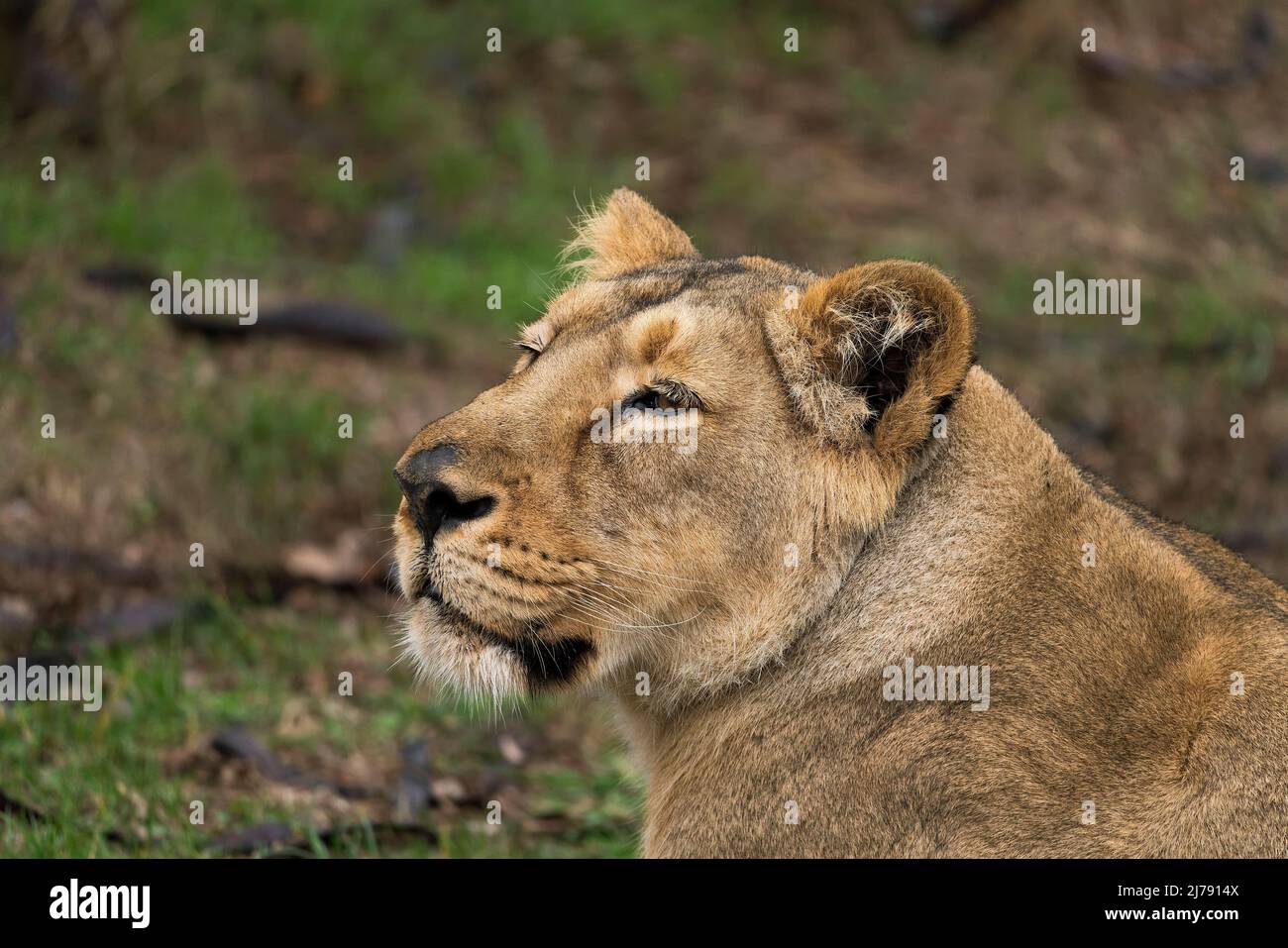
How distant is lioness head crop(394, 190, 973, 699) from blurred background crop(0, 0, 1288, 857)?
984 millimetres

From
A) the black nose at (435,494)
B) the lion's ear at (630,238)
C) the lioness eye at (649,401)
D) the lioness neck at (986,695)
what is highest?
the lion's ear at (630,238)

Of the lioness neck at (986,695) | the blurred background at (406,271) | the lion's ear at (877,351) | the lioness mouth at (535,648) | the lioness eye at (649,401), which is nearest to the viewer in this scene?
the lioness neck at (986,695)

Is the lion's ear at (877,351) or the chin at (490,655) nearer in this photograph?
the lion's ear at (877,351)

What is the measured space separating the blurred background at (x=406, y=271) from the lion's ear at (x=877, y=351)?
61.7 inches

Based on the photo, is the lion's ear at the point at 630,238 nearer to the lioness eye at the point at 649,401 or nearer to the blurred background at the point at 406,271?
the lioness eye at the point at 649,401

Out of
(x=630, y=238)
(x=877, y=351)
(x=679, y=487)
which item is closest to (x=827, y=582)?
(x=679, y=487)

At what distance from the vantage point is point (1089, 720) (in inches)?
168

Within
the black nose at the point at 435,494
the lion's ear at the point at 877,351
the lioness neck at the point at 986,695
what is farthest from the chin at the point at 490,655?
the lion's ear at the point at 877,351

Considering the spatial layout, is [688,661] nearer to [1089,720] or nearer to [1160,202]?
[1089,720]

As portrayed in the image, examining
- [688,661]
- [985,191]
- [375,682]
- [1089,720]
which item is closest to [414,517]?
[688,661]

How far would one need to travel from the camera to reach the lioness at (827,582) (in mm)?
4289

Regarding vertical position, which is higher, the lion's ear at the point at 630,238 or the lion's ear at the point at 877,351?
the lion's ear at the point at 630,238

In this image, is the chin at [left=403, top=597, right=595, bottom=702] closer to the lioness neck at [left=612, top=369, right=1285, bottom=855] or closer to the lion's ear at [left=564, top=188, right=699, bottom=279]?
the lioness neck at [left=612, top=369, right=1285, bottom=855]
